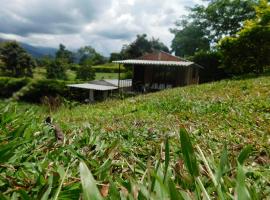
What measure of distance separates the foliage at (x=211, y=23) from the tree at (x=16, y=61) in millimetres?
25486

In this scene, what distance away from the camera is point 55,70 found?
53312 mm

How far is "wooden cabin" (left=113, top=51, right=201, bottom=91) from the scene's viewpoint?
94.5 ft

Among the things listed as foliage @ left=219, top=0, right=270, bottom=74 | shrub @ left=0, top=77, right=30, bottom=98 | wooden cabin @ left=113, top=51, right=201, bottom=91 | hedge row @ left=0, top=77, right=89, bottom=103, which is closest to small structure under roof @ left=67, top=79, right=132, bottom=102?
hedge row @ left=0, top=77, right=89, bottom=103

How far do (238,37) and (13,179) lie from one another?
19145 mm

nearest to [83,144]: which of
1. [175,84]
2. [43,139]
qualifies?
[43,139]

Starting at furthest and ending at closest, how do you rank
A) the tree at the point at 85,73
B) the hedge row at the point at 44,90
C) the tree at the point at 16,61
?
the tree at the point at 16,61, the tree at the point at 85,73, the hedge row at the point at 44,90

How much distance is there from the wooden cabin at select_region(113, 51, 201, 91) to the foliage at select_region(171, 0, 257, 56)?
16396 millimetres

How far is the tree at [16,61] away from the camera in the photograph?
56812mm

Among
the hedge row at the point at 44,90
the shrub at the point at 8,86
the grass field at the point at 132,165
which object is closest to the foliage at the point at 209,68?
the hedge row at the point at 44,90

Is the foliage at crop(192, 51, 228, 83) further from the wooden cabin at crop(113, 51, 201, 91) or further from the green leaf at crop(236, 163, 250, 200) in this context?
the green leaf at crop(236, 163, 250, 200)

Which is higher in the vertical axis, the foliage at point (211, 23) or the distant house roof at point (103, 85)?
the foliage at point (211, 23)

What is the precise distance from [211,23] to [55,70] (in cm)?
2435

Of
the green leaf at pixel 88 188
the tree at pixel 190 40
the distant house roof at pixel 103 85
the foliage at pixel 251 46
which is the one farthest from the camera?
the tree at pixel 190 40

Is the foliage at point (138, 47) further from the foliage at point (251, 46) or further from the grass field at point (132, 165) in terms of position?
the grass field at point (132, 165)
